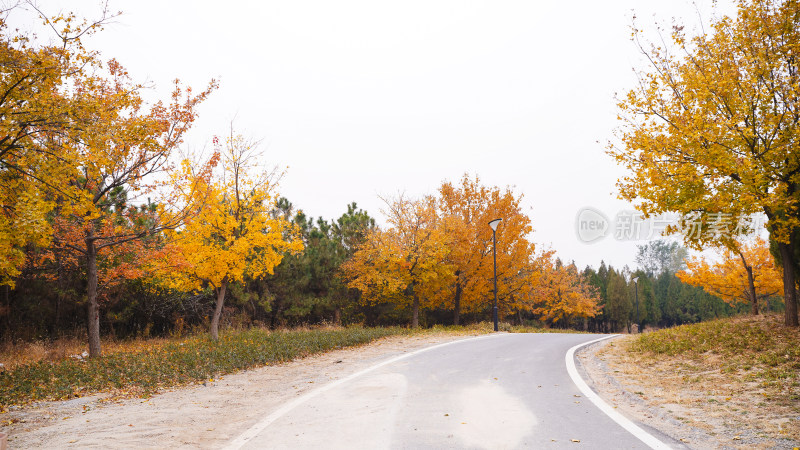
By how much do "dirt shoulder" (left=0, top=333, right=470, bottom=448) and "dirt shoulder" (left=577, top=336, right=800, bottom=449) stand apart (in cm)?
477

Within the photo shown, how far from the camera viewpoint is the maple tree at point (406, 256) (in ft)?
79.2

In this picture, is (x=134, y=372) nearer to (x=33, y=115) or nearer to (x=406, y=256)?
(x=33, y=115)

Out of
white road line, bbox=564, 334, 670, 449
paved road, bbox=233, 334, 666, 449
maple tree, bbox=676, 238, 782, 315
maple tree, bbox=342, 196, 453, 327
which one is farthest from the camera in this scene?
maple tree, bbox=676, 238, 782, 315

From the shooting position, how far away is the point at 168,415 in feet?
18.8

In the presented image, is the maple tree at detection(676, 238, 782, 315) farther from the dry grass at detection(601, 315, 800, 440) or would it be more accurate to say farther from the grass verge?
the grass verge

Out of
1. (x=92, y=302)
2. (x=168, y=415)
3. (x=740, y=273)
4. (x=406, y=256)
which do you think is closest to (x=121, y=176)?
(x=92, y=302)

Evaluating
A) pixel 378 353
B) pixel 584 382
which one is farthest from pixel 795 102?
pixel 378 353

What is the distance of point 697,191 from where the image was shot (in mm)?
9883

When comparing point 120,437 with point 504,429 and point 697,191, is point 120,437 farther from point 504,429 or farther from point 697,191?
point 697,191

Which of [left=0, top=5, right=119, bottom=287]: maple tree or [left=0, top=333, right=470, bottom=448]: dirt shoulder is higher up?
[left=0, top=5, right=119, bottom=287]: maple tree

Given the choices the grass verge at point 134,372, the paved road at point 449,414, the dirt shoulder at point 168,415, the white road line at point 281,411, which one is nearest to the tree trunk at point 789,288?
the paved road at point 449,414

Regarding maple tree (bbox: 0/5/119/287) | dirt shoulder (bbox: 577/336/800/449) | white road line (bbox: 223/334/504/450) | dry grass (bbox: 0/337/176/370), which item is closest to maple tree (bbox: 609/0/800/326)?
dirt shoulder (bbox: 577/336/800/449)

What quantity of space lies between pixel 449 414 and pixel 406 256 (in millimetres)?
18801

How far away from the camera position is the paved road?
4434 millimetres
